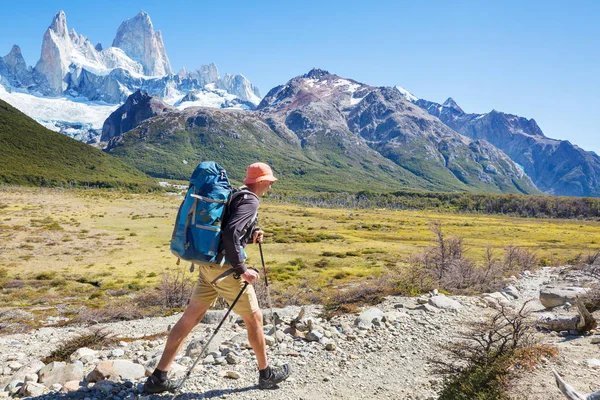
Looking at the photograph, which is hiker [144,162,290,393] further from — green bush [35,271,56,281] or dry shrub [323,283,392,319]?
green bush [35,271,56,281]

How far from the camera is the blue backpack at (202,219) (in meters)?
5.00

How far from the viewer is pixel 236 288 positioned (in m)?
5.45

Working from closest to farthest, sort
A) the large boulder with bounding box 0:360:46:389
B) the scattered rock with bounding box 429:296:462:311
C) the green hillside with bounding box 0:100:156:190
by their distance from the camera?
the large boulder with bounding box 0:360:46:389 < the scattered rock with bounding box 429:296:462:311 < the green hillside with bounding box 0:100:156:190

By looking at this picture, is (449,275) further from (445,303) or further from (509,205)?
(509,205)

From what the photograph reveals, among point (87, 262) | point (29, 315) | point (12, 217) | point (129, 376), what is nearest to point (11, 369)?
point (129, 376)

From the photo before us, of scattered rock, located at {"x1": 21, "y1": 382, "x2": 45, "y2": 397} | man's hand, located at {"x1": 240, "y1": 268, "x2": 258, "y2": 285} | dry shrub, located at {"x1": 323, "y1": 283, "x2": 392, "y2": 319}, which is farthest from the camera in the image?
dry shrub, located at {"x1": 323, "y1": 283, "x2": 392, "y2": 319}

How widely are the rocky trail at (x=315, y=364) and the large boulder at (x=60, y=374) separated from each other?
0.01 meters

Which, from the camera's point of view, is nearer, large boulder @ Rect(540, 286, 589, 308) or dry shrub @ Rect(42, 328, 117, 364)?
dry shrub @ Rect(42, 328, 117, 364)

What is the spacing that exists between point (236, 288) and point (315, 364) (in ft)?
8.39

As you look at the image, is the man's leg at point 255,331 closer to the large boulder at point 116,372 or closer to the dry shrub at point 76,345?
the large boulder at point 116,372

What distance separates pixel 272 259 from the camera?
128ft

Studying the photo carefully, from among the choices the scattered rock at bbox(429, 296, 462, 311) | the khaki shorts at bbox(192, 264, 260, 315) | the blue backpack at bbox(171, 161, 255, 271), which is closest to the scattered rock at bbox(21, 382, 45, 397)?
the khaki shorts at bbox(192, 264, 260, 315)

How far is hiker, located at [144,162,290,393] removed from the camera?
5109 mm

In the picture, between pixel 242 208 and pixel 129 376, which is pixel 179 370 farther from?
pixel 242 208
